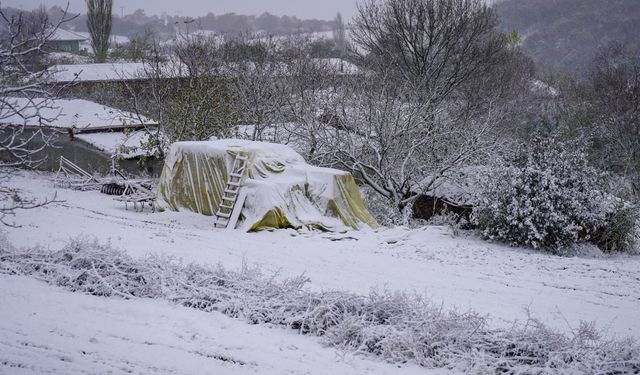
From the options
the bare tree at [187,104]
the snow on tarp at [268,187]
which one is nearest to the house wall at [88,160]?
the bare tree at [187,104]

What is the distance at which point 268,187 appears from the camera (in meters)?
14.1

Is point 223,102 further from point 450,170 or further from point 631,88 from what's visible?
point 631,88

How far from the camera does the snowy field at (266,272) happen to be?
575cm

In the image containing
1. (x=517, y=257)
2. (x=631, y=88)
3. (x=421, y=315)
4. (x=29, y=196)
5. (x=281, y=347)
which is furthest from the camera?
(x=631, y=88)

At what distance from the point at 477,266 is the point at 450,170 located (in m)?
7.79

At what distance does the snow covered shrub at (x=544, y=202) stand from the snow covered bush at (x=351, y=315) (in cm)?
565

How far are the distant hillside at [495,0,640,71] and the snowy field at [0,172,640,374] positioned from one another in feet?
224

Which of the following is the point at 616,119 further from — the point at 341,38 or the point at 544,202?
the point at 341,38

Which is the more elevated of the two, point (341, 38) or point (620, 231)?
point (341, 38)

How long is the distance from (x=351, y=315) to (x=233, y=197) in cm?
827

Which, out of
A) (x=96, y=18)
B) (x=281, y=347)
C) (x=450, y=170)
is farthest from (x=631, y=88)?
(x=96, y=18)

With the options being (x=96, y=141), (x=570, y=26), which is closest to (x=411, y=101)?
(x=96, y=141)

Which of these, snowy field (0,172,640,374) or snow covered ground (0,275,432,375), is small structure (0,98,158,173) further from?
snow covered ground (0,275,432,375)

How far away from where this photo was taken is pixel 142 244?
11242 mm
